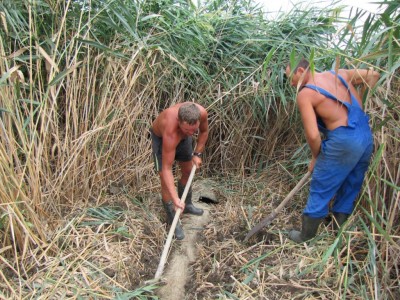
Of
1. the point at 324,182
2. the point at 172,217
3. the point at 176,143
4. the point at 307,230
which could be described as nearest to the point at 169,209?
the point at 172,217

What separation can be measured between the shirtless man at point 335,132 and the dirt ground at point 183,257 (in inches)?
36.2

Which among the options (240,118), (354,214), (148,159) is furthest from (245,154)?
(354,214)

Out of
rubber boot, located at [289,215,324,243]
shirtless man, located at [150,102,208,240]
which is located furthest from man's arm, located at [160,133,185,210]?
rubber boot, located at [289,215,324,243]

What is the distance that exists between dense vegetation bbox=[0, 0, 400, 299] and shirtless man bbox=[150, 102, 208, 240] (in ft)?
1.05

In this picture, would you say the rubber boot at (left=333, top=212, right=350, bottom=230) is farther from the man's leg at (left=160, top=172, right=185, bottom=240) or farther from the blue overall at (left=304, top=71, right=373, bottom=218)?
the man's leg at (left=160, top=172, right=185, bottom=240)

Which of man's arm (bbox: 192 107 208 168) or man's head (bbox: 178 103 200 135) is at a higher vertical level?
man's head (bbox: 178 103 200 135)

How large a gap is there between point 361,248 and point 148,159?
6.43ft

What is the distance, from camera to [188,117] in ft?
8.01

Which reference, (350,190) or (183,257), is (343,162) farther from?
(183,257)

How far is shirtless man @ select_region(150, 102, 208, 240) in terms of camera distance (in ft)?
8.15

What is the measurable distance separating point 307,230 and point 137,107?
172cm

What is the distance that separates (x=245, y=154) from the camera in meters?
3.80

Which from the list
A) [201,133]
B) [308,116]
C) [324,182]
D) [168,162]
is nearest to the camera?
[308,116]

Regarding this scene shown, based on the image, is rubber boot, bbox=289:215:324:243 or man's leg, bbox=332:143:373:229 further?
rubber boot, bbox=289:215:324:243
